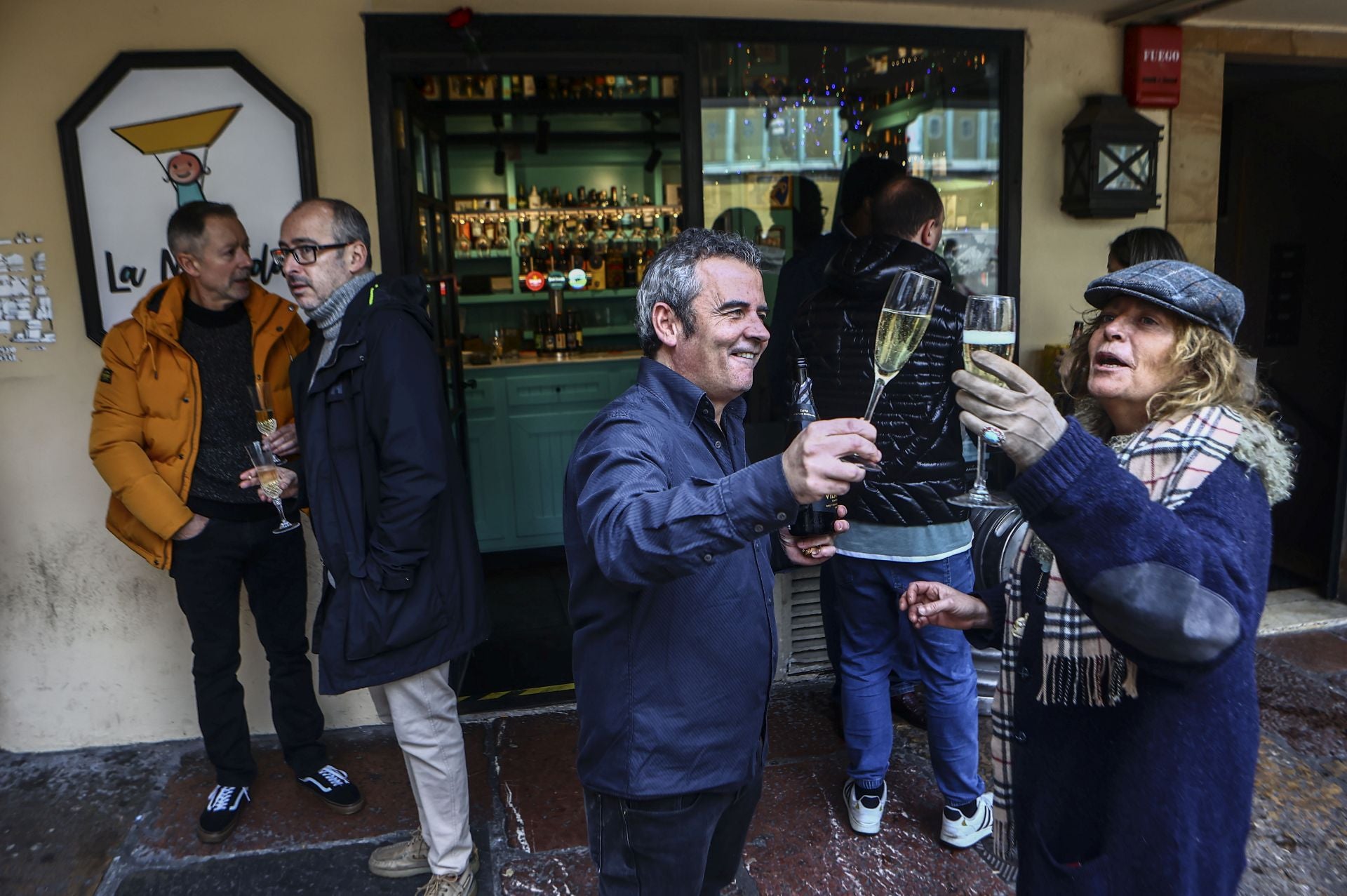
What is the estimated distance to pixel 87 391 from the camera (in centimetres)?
354

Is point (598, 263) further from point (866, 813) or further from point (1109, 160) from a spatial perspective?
point (866, 813)

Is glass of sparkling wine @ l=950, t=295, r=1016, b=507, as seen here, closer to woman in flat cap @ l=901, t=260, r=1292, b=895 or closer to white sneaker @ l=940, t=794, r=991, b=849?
woman in flat cap @ l=901, t=260, r=1292, b=895

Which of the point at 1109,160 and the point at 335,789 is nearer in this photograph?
the point at 335,789

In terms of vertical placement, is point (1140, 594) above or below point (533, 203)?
below

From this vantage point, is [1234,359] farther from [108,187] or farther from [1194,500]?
[108,187]

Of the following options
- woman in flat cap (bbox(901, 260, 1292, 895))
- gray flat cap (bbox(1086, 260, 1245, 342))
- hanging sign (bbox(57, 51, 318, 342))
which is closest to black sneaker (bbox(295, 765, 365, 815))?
hanging sign (bbox(57, 51, 318, 342))

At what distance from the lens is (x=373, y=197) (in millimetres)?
3594

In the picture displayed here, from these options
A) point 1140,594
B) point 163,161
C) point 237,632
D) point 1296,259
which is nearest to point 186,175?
point 163,161

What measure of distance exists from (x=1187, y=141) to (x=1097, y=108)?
61 centimetres

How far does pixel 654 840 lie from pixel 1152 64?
406 centimetres

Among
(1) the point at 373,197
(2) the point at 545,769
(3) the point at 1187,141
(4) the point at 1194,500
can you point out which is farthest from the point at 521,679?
(3) the point at 1187,141

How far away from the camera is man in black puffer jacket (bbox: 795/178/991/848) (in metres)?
2.83

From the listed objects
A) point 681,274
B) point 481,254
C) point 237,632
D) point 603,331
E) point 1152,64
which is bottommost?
point 237,632

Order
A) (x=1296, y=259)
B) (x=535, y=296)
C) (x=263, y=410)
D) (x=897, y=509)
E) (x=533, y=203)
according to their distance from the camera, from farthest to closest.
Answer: (x=533, y=203) → (x=535, y=296) → (x=1296, y=259) → (x=897, y=509) → (x=263, y=410)
